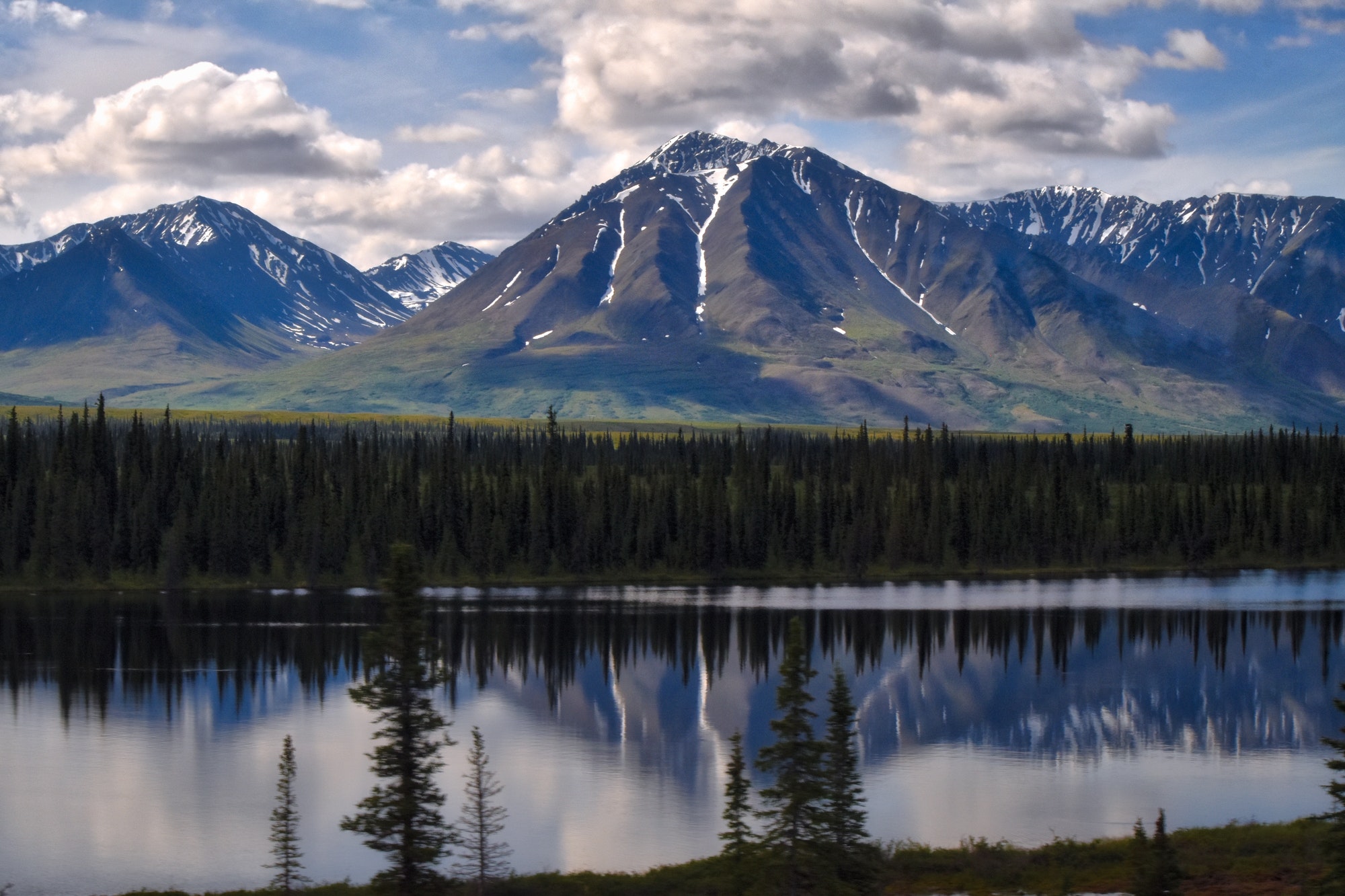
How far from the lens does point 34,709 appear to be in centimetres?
7550

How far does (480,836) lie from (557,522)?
118 m

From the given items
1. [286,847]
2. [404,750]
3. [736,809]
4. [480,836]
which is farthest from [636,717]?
[404,750]

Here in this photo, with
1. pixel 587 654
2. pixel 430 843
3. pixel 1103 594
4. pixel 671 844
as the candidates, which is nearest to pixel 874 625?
pixel 587 654

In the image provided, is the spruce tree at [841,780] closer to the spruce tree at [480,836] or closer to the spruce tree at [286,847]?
the spruce tree at [480,836]

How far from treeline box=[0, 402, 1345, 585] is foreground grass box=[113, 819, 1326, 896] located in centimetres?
10907

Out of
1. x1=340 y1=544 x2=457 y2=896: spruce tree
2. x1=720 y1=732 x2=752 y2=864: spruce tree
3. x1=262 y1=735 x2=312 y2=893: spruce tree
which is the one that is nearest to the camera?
x1=340 y1=544 x2=457 y2=896: spruce tree

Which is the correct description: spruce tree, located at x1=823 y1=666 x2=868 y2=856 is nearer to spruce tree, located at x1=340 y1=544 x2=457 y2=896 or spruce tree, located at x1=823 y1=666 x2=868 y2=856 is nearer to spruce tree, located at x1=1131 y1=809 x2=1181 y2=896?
spruce tree, located at x1=1131 y1=809 x2=1181 y2=896

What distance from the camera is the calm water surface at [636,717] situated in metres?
51.2

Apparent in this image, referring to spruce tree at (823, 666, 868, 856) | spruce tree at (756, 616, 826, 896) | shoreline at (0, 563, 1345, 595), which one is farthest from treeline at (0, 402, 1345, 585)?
spruce tree at (756, 616, 826, 896)

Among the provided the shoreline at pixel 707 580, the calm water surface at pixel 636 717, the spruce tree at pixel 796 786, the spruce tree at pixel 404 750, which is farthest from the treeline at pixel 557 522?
the spruce tree at pixel 796 786

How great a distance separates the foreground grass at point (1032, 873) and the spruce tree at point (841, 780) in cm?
234

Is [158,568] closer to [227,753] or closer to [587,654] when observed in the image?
[587,654]

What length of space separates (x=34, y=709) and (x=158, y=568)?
2946 inches

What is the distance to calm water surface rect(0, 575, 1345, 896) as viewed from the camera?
2018 inches
